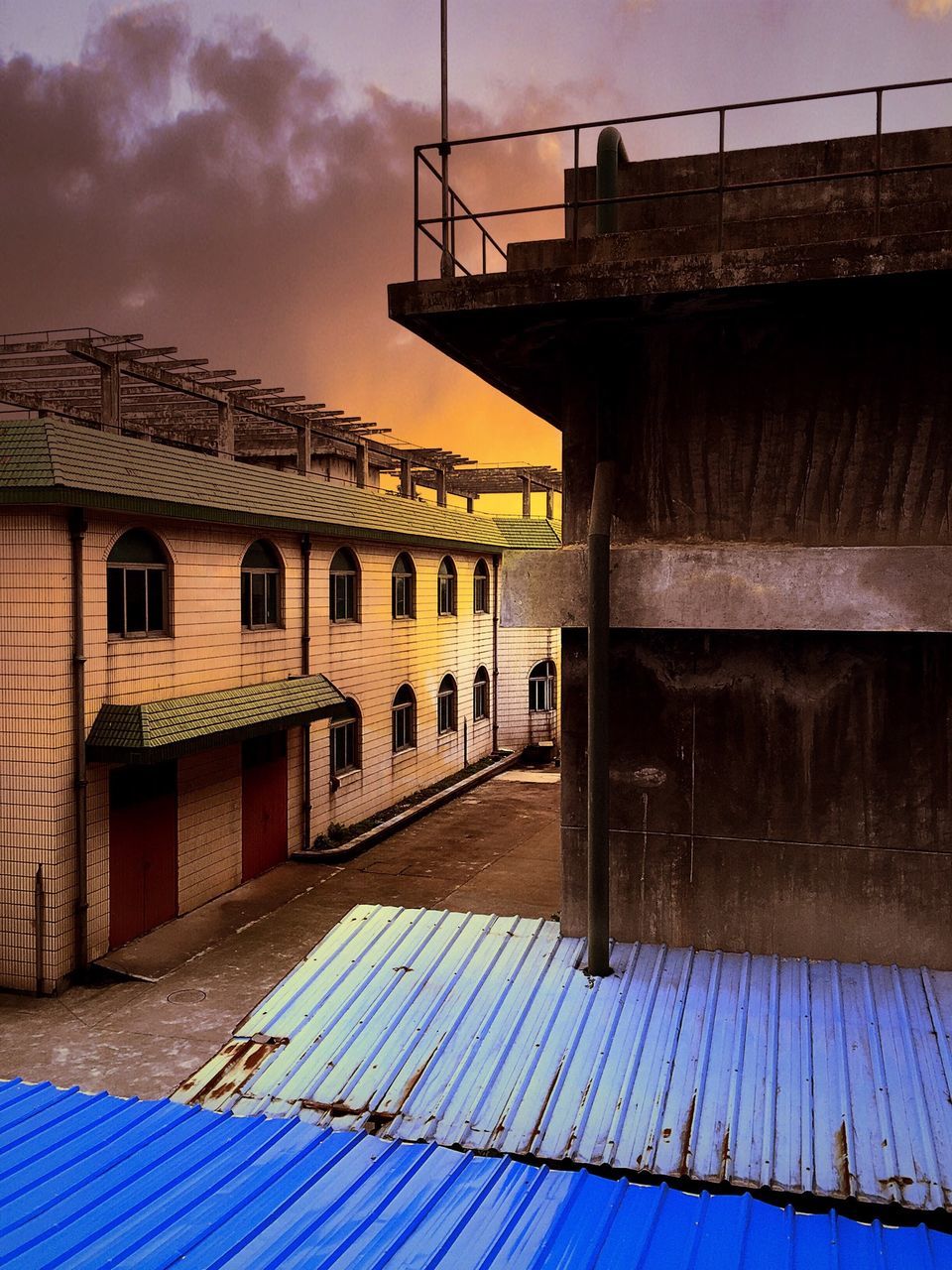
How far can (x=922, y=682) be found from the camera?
6996 mm

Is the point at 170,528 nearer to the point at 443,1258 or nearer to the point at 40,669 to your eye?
the point at 40,669

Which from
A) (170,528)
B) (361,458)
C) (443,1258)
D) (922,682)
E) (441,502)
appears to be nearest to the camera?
(443,1258)

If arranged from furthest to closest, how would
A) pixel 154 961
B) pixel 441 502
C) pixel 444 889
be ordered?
pixel 441 502 < pixel 444 889 < pixel 154 961

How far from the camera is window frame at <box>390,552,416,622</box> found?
26.5m

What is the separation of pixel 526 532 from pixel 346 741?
49.8ft

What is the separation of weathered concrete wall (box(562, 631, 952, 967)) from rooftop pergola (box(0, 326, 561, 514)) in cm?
1438

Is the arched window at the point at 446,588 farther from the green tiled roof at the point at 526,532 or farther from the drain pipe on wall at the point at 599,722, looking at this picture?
the drain pipe on wall at the point at 599,722

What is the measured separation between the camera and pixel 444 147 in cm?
750

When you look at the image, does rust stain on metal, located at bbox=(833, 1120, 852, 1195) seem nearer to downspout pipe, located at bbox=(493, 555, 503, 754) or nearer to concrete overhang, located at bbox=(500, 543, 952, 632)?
concrete overhang, located at bbox=(500, 543, 952, 632)

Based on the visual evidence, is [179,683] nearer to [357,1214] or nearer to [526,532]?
[357,1214]

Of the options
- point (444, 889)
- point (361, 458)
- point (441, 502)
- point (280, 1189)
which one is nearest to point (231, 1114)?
point (280, 1189)

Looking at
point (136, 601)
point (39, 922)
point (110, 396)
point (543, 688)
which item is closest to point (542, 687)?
point (543, 688)

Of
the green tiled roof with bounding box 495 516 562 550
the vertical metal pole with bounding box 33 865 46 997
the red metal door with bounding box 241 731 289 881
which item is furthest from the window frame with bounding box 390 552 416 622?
the vertical metal pole with bounding box 33 865 46 997

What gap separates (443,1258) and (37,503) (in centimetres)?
1197
